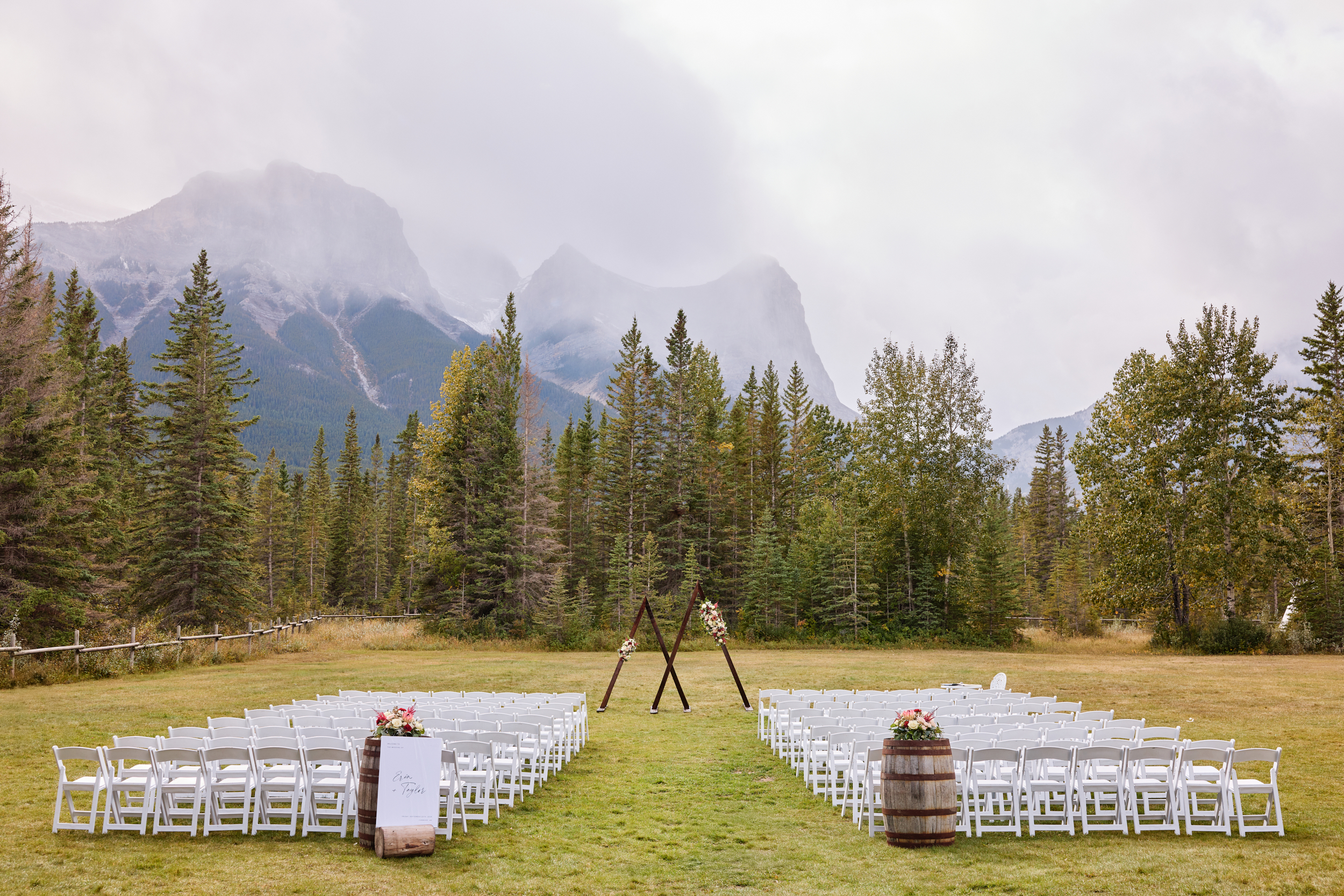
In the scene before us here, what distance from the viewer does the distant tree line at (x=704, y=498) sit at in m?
29.5

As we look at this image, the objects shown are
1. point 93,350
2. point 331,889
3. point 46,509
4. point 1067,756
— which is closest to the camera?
point 331,889

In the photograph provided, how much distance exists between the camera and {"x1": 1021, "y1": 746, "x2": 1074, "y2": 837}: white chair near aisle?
8.48m

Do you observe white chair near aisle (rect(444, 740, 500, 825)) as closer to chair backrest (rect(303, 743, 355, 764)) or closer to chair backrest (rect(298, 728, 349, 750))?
chair backrest (rect(303, 743, 355, 764))

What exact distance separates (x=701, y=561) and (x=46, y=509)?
113 feet

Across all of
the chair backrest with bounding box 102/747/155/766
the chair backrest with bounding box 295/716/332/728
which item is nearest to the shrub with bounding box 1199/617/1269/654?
the chair backrest with bounding box 295/716/332/728

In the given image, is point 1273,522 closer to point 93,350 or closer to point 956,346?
point 956,346

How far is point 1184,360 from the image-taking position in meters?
39.0

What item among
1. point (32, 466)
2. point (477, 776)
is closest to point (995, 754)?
point (477, 776)

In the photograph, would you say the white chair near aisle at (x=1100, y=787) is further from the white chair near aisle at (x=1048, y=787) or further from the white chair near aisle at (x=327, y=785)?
the white chair near aisle at (x=327, y=785)

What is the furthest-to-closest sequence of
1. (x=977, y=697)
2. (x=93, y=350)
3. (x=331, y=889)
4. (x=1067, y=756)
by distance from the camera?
(x=93, y=350) < (x=977, y=697) < (x=1067, y=756) < (x=331, y=889)

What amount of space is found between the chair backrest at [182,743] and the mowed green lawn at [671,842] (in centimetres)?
83

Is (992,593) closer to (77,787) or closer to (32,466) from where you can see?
(32,466)

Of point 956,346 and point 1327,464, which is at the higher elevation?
point 956,346

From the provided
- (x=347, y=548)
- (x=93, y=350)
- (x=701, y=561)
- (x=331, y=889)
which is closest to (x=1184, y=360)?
(x=701, y=561)
